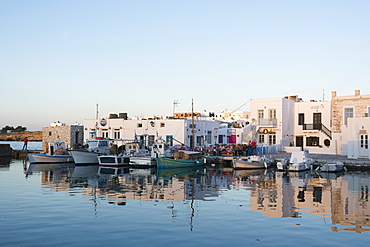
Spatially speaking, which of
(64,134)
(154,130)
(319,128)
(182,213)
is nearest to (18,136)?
(64,134)

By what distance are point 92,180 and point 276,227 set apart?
53.0ft

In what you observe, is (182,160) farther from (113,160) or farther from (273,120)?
(273,120)

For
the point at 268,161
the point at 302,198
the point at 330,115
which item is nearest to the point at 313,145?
the point at 330,115

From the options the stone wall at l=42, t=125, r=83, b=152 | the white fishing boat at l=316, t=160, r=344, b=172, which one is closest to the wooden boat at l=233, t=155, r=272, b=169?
the white fishing boat at l=316, t=160, r=344, b=172

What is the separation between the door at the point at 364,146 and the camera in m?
34.1

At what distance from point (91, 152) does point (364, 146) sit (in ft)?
90.0

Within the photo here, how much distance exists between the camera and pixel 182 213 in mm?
14562

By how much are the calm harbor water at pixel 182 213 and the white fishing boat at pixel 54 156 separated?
50.0 ft

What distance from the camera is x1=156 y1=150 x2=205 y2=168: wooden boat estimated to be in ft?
111

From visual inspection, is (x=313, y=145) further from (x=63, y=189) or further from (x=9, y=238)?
(x=9, y=238)

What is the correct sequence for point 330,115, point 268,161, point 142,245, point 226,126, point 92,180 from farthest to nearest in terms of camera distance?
point 226,126 → point 330,115 → point 268,161 → point 92,180 → point 142,245

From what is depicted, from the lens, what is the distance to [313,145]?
45.2m

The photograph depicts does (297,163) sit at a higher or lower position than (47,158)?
higher

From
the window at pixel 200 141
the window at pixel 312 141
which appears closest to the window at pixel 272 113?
the window at pixel 312 141
